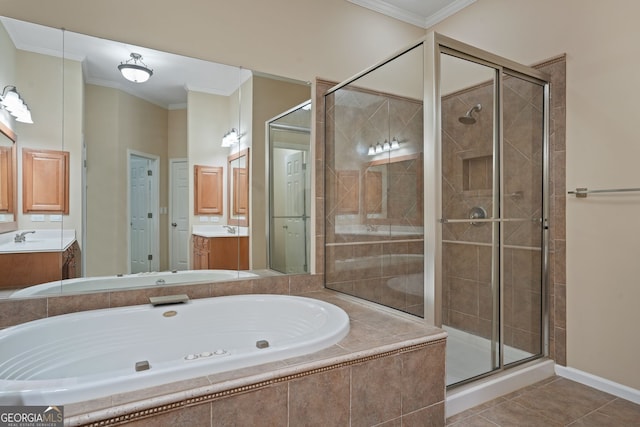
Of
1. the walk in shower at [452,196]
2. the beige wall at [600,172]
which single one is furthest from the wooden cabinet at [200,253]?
the beige wall at [600,172]

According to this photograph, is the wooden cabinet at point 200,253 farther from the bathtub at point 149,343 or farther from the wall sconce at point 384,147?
the wall sconce at point 384,147

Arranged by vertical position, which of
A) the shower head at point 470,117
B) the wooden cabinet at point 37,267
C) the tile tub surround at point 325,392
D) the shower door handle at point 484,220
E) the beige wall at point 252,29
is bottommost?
the tile tub surround at point 325,392

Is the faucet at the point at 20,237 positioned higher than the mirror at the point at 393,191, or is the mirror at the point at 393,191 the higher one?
the mirror at the point at 393,191

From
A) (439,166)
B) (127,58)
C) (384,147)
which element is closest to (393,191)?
(384,147)

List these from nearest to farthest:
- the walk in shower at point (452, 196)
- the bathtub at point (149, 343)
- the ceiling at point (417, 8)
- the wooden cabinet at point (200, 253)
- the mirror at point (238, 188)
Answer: the bathtub at point (149, 343)
the walk in shower at point (452, 196)
the wooden cabinet at point (200, 253)
the mirror at point (238, 188)
the ceiling at point (417, 8)

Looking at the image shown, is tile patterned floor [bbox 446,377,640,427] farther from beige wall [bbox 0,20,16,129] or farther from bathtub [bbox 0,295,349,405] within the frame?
beige wall [bbox 0,20,16,129]

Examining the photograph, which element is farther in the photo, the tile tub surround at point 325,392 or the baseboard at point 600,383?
the baseboard at point 600,383

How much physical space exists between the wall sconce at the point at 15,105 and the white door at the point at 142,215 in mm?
529

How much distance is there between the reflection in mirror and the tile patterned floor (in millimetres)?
1475

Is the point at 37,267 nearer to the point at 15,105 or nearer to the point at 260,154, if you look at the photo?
the point at 15,105

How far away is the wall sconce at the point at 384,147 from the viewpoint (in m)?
2.36

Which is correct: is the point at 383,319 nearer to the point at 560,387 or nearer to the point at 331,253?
the point at 331,253

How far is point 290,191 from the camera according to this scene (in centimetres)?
275

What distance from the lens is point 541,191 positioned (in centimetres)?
256
